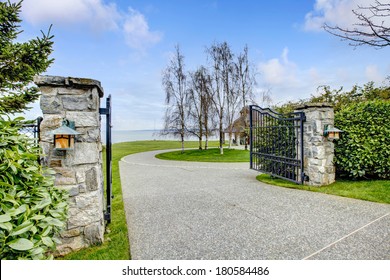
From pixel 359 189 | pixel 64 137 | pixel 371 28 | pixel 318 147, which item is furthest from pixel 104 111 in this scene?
pixel 371 28

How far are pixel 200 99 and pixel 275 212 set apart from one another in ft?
48.1

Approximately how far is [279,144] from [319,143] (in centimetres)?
116

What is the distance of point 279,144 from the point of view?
6.07 meters

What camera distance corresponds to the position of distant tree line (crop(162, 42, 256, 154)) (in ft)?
55.9

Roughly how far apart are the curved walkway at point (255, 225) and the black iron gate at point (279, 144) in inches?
35.0

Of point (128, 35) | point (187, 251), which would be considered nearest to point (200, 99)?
point (128, 35)

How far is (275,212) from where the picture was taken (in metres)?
3.69

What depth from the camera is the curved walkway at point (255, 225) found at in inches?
96.2

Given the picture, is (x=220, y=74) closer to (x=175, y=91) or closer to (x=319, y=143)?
(x=175, y=91)

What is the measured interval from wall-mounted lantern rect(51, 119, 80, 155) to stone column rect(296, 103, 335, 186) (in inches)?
195

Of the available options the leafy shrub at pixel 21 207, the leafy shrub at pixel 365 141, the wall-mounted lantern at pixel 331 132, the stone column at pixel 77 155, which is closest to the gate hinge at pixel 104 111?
the stone column at pixel 77 155

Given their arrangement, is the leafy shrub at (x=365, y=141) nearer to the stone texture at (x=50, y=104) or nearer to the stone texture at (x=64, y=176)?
the stone texture at (x=64, y=176)

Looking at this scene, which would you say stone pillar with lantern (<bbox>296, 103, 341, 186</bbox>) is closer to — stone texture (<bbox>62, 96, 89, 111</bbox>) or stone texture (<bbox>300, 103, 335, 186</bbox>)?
stone texture (<bbox>300, 103, 335, 186</bbox>)

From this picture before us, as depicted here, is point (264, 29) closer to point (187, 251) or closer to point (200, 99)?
point (187, 251)
